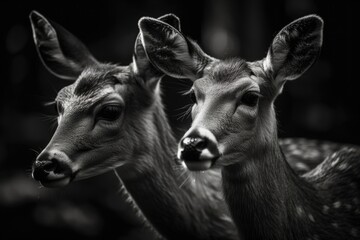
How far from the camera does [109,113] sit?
4590 mm

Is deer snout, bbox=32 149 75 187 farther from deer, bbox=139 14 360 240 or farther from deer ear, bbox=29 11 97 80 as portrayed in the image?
deer ear, bbox=29 11 97 80

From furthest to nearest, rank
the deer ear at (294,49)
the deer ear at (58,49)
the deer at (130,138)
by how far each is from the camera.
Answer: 1. the deer ear at (58,49)
2. the deer at (130,138)
3. the deer ear at (294,49)

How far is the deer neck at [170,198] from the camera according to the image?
15.6 feet

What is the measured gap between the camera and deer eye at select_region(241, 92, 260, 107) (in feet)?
13.0

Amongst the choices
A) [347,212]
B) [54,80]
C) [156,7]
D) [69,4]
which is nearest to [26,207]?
[54,80]

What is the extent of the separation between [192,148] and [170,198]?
A: 4.20 feet

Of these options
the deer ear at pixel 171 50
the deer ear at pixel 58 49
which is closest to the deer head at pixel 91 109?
the deer ear at pixel 58 49

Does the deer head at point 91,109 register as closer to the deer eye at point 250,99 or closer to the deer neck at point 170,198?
the deer neck at point 170,198

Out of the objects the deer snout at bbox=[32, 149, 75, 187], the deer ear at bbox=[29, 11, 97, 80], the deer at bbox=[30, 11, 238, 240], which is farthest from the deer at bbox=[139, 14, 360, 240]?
the deer ear at bbox=[29, 11, 97, 80]

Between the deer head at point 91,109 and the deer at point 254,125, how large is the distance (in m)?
0.32

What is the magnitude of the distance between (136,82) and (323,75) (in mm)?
6543

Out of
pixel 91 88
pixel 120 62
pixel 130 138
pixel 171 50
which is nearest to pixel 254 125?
pixel 171 50

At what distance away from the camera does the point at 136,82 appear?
4.85m

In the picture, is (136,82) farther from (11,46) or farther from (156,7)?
(156,7)
